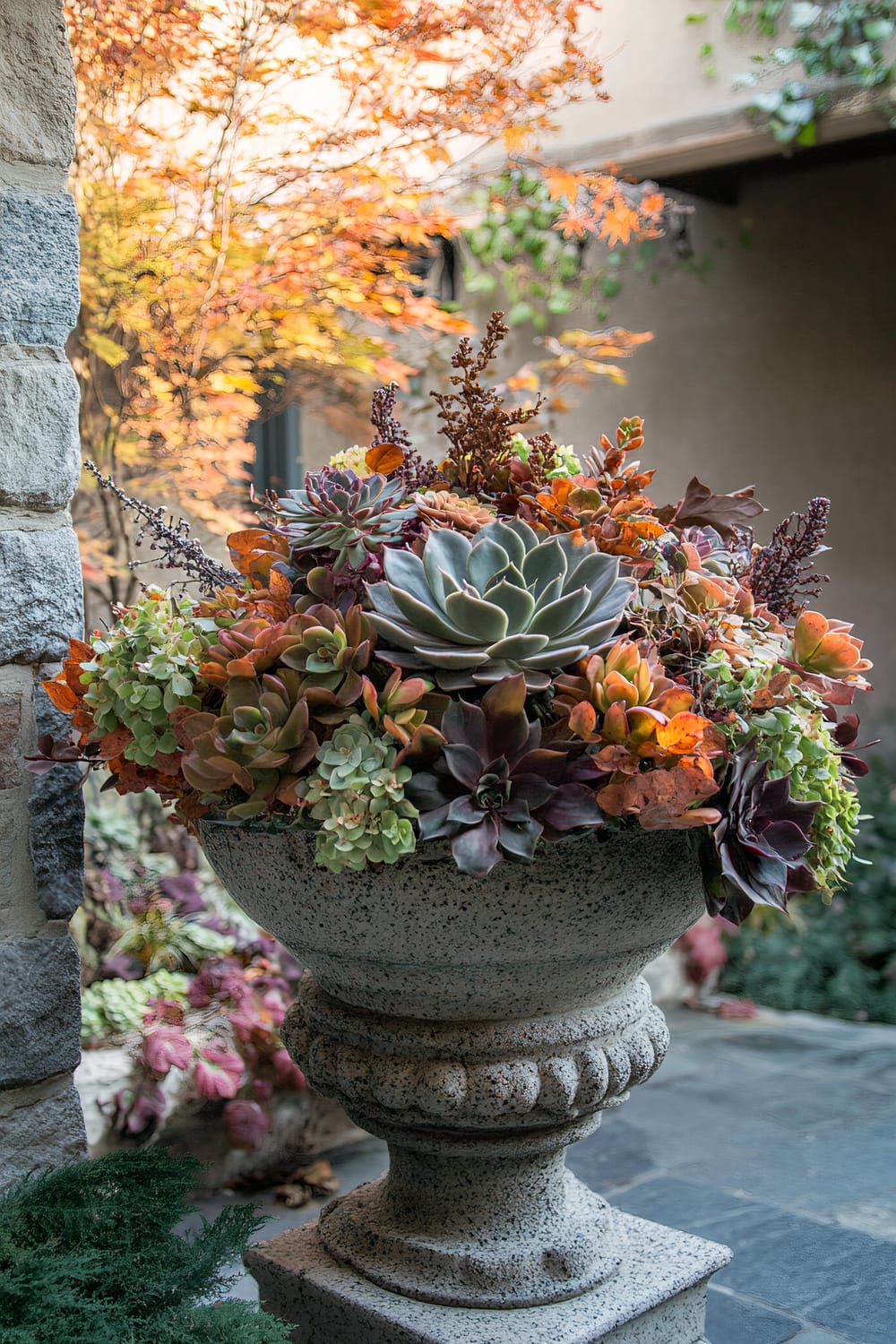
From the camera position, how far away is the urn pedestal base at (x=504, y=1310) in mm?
→ 1324

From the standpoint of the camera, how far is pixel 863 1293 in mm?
1815

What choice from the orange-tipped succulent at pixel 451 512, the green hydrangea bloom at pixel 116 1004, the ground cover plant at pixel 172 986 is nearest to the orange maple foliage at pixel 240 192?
the ground cover plant at pixel 172 986

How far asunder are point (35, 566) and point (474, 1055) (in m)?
0.79

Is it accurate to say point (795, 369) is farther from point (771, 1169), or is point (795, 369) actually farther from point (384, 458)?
point (384, 458)

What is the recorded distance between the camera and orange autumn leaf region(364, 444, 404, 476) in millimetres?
1366

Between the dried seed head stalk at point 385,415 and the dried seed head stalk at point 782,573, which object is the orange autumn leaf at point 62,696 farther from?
the dried seed head stalk at point 782,573

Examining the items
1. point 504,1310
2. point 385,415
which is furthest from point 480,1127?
point 385,415

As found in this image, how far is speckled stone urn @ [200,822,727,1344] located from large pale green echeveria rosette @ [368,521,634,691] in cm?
19

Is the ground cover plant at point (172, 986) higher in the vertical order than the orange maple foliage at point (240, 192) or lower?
lower

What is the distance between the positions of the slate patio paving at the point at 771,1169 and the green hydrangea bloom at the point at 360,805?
109 cm

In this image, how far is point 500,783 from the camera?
1.08 metres

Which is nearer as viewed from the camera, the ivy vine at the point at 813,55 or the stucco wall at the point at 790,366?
the ivy vine at the point at 813,55

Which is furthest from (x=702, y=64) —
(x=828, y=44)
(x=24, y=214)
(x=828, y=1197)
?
(x=828, y=1197)

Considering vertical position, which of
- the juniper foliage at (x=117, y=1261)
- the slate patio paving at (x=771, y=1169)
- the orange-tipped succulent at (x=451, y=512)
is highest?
the orange-tipped succulent at (x=451, y=512)
